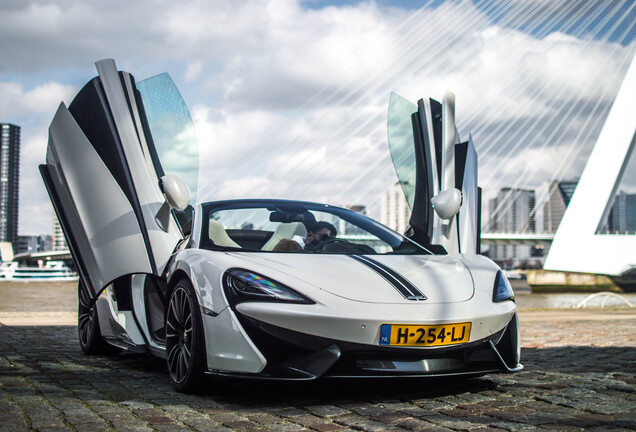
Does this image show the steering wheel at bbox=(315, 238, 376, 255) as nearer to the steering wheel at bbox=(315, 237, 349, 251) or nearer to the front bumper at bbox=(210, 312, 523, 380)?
the steering wheel at bbox=(315, 237, 349, 251)

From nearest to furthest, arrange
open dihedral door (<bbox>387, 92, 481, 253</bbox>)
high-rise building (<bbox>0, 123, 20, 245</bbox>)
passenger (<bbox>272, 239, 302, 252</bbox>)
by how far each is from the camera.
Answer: passenger (<bbox>272, 239, 302, 252</bbox>), open dihedral door (<bbox>387, 92, 481, 253</bbox>), high-rise building (<bbox>0, 123, 20, 245</bbox>)

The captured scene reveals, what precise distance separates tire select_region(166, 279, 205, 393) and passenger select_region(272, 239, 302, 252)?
0.55m

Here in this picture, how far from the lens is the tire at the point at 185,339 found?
316 cm

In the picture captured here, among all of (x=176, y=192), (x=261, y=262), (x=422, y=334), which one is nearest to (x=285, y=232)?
(x=176, y=192)

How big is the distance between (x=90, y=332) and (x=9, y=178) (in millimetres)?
168273

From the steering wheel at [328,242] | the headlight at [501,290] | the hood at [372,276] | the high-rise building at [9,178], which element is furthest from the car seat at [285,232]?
the high-rise building at [9,178]

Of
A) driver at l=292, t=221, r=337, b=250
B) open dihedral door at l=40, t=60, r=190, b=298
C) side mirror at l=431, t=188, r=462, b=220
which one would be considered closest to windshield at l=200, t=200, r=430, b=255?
driver at l=292, t=221, r=337, b=250

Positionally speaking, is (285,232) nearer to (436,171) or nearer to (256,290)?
(256,290)

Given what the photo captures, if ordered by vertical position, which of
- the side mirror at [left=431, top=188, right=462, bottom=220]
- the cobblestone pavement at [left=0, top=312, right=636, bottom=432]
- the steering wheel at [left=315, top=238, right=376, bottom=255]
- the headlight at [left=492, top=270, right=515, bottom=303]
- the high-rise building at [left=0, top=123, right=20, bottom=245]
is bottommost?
the cobblestone pavement at [left=0, top=312, right=636, bottom=432]

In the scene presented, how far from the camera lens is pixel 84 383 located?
3.65 meters

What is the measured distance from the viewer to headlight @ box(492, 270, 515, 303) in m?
3.36

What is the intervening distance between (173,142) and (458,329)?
2386 millimetres

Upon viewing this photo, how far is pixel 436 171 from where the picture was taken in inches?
186

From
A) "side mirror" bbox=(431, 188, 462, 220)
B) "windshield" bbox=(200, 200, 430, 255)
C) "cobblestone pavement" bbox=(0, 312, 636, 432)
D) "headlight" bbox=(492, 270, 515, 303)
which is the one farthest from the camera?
"side mirror" bbox=(431, 188, 462, 220)
